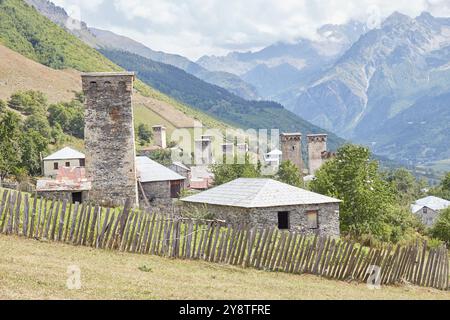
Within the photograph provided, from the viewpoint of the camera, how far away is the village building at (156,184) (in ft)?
134

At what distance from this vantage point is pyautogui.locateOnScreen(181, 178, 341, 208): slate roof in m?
29.0

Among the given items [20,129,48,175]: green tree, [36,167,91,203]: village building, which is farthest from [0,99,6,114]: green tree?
[36,167,91,203]: village building

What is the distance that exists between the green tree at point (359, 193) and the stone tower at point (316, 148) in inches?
1676

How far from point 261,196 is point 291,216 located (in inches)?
66.8

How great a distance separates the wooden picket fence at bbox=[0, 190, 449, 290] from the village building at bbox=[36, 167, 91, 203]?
14.9 meters

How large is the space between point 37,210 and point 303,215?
48.2 feet

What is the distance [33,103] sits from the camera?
112 metres

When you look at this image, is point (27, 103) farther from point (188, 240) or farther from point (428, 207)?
point (188, 240)

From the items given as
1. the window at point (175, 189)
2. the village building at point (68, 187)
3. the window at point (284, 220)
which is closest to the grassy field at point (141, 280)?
the window at point (284, 220)

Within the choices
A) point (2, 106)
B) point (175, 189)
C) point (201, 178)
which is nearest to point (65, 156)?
point (201, 178)

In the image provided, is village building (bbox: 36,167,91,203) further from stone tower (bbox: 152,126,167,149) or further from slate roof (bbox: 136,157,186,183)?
stone tower (bbox: 152,126,167,149)

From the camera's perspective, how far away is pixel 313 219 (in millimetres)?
30219

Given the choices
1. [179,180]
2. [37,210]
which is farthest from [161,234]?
[179,180]
